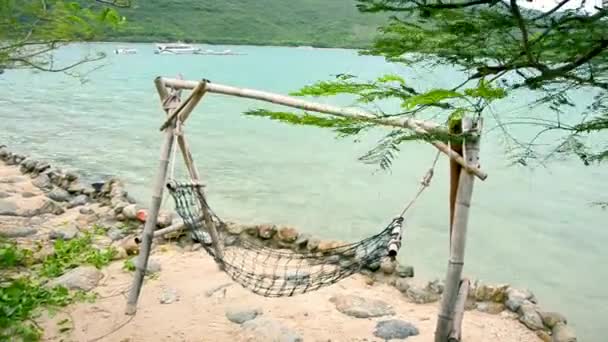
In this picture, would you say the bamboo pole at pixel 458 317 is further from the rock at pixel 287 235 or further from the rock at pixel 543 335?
the rock at pixel 287 235

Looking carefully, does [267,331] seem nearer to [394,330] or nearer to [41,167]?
[394,330]

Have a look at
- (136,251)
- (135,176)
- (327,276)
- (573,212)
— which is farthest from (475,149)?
(135,176)

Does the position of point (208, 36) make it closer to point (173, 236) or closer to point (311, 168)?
point (311, 168)

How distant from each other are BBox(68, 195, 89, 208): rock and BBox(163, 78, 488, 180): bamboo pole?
2747 millimetres

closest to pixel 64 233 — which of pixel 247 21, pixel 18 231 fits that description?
pixel 18 231

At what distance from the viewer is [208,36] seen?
34938 mm

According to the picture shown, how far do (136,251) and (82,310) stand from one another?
0.83 metres

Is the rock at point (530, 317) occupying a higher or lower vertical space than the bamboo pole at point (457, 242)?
lower

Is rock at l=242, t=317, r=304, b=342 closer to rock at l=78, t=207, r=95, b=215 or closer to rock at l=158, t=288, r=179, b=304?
rock at l=158, t=288, r=179, b=304

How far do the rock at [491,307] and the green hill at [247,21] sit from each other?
27865mm

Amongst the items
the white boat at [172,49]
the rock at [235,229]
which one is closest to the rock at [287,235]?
the rock at [235,229]

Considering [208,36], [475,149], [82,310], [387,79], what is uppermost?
[208,36]

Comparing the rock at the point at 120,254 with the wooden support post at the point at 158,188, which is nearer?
the wooden support post at the point at 158,188

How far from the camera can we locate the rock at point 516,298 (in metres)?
3.09
